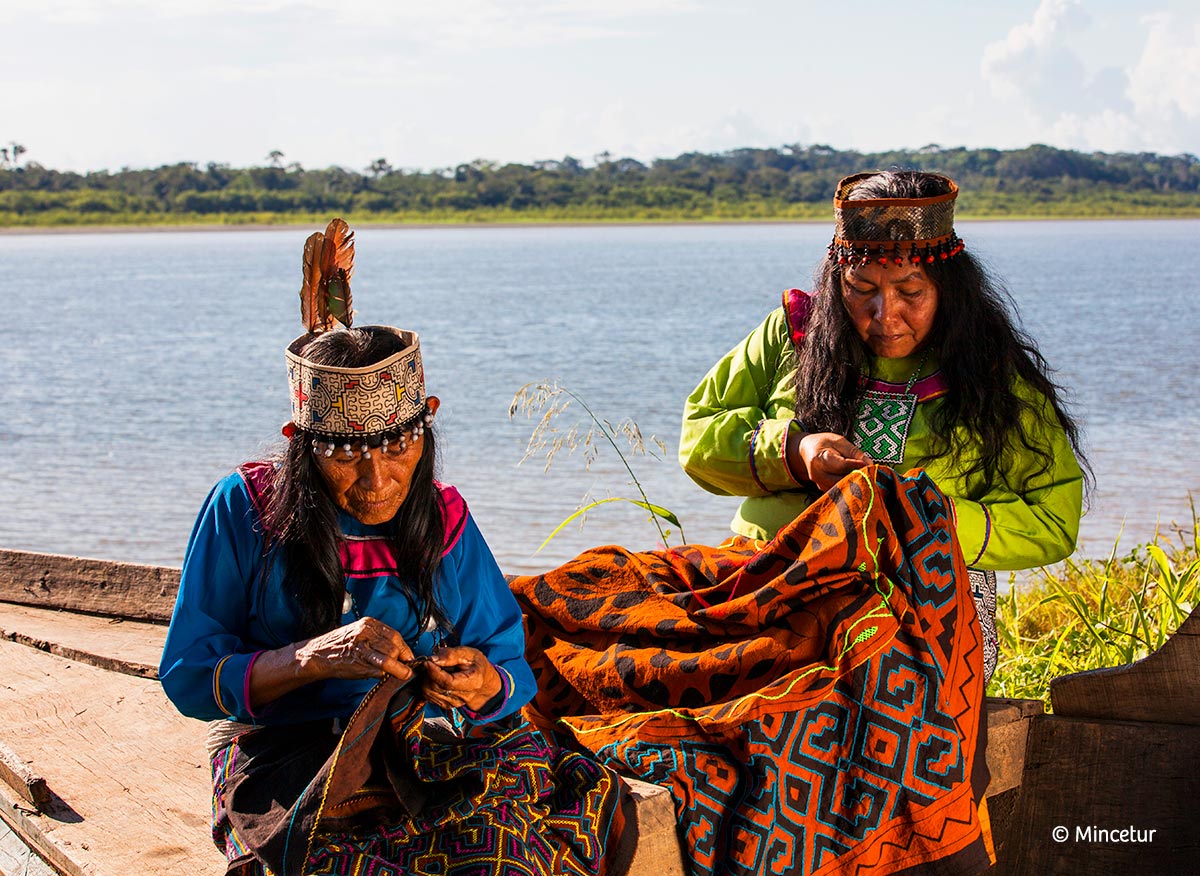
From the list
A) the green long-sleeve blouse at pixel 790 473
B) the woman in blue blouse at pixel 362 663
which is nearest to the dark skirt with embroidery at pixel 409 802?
the woman in blue blouse at pixel 362 663

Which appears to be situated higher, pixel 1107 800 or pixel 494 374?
pixel 1107 800

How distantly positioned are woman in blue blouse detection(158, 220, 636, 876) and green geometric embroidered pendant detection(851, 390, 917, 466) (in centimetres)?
112

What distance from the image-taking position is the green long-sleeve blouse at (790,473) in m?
3.06

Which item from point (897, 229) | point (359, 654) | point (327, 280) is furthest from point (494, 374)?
point (359, 654)

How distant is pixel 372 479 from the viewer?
233 centimetres

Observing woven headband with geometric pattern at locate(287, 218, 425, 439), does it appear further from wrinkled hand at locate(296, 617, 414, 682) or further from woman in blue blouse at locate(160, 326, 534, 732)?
wrinkled hand at locate(296, 617, 414, 682)

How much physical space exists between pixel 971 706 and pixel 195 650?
1.52 m

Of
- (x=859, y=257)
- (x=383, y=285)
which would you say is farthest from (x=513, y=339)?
(x=859, y=257)

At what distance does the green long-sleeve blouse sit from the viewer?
306 cm

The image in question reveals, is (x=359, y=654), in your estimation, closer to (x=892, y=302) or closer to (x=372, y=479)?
(x=372, y=479)

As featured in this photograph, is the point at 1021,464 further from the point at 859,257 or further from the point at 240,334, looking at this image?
the point at 240,334

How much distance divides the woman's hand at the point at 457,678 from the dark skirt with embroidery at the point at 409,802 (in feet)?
0.15

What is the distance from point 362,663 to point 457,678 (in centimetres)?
19

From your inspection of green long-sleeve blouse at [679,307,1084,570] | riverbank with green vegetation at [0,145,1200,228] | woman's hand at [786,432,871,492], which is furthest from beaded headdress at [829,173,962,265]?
riverbank with green vegetation at [0,145,1200,228]
